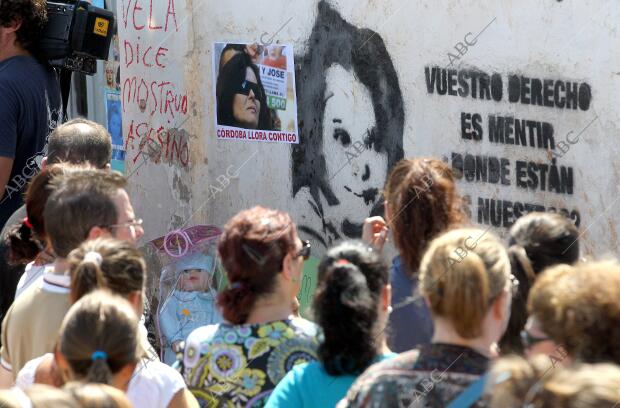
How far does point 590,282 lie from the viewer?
251cm

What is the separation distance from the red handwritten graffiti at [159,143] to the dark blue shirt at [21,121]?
163 cm

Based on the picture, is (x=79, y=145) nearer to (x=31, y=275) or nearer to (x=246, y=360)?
(x=31, y=275)

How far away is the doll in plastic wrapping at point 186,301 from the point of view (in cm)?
583

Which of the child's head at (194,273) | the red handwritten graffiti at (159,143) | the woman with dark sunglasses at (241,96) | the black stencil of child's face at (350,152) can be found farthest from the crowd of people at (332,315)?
the red handwritten graffiti at (159,143)

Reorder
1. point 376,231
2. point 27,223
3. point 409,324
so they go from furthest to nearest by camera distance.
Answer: point 376,231, point 27,223, point 409,324

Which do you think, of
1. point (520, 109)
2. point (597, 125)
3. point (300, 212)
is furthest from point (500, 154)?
point (300, 212)

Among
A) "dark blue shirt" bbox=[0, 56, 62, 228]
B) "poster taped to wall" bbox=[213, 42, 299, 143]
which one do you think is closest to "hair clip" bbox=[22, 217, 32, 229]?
"dark blue shirt" bbox=[0, 56, 62, 228]

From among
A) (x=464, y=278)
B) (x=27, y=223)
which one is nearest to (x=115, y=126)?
(x=27, y=223)

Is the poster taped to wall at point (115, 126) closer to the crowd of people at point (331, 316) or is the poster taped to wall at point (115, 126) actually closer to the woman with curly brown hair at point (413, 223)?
the crowd of people at point (331, 316)

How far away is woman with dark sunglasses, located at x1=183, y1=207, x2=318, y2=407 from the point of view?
308cm

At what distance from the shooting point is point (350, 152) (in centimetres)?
605

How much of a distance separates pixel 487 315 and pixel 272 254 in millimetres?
777

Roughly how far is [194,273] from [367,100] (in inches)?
54.4

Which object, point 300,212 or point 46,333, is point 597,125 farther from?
point 46,333
